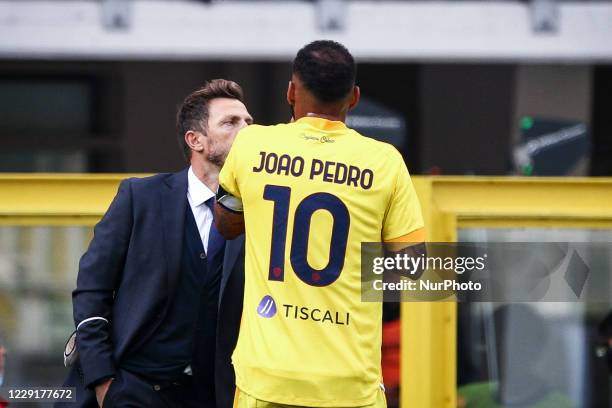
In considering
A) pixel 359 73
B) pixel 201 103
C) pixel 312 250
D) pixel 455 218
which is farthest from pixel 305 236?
pixel 359 73

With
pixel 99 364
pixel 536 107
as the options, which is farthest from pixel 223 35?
pixel 99 364

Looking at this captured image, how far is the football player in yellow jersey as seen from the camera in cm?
288

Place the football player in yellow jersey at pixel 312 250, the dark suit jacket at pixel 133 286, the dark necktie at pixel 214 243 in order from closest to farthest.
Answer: the football player in yellow jersey at pixel 312 250 → the dark suit jacket at pixel 133 286 → the dark necktie at pixel 214 243

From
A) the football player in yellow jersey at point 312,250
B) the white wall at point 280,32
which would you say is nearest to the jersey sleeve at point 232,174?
the football player in yellow jersey at point 312,250

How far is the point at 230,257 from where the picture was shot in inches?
138

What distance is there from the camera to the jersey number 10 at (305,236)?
2.88 m

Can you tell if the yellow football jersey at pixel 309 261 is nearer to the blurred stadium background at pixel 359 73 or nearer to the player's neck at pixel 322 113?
the player's neck at pixel 322 113

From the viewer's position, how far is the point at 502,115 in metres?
9.12

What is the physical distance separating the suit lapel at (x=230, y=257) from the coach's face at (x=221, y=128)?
336mm

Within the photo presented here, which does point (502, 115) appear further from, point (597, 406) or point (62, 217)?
point (62, 217)

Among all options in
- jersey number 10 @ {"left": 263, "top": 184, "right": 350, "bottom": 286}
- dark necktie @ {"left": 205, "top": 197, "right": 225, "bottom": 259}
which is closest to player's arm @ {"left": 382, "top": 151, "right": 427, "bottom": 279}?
jersey number 10 @ {"left": 263, "top": 184, "right": 350, "bottom": 286}

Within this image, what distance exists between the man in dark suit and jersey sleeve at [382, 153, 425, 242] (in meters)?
0.68

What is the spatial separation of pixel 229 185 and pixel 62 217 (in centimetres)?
137

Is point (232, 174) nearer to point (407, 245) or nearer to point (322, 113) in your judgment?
point (322, 113)
